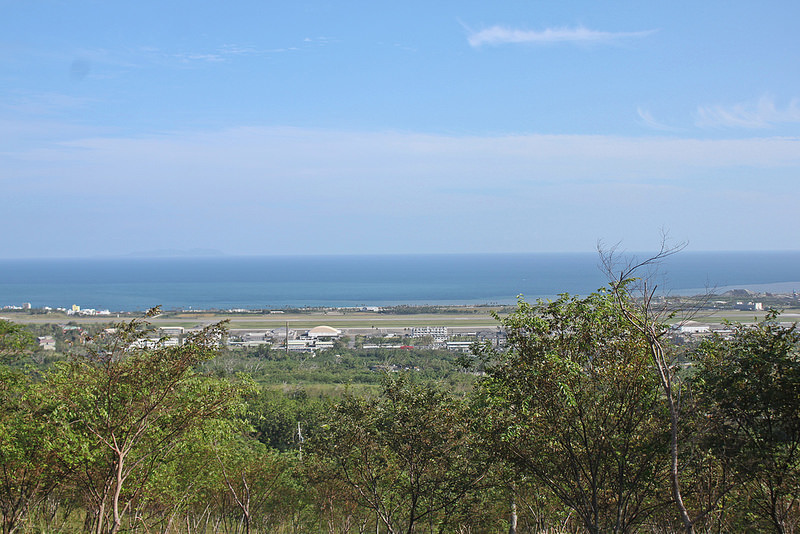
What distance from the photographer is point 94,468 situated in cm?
859

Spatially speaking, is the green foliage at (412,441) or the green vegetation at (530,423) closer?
the green vegetation at (530,423)

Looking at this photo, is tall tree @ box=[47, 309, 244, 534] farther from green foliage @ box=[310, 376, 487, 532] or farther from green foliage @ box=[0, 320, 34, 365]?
green foliage @ box=[310, 376, 487, 532]

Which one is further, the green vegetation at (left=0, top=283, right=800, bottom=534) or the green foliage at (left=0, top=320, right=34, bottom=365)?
the green foliage at (left=0, top=320, right=34, bottom=365)

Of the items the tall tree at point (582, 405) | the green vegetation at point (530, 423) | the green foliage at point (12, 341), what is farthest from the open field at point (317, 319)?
the tall tree at point (582, 405)

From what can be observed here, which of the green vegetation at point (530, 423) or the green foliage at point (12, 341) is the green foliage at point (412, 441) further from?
the green foliage at point (12, 341)

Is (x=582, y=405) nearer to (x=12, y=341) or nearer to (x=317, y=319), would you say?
(x=12, y=341)

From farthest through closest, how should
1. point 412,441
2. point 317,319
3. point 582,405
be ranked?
1. point 317,319
2. point 412,441
3. point 582,405

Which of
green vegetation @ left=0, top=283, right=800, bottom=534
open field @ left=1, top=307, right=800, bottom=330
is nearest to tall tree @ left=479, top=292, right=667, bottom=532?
green vegetation @ left=0, top=283, right=800, bottom=534

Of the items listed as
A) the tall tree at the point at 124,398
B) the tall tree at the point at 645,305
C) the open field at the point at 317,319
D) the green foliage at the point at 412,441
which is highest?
the tall tree at the point at 645,305

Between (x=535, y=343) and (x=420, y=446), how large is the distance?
8.61 ft

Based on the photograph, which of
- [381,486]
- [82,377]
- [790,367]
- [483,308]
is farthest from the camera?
[483,308]

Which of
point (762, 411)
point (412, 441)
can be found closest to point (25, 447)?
point (412, 441)

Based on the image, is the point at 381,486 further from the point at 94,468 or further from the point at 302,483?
the point at 94,468

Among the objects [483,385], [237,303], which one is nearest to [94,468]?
[483,385]
